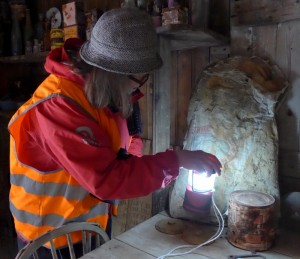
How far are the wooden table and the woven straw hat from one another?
0.52 metres

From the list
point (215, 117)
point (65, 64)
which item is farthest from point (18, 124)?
point (215, 117)

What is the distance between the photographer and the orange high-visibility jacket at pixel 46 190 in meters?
0.90

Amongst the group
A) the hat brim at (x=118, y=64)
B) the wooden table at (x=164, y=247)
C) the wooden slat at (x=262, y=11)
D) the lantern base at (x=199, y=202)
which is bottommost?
the wooden table at (x=164, y=247)

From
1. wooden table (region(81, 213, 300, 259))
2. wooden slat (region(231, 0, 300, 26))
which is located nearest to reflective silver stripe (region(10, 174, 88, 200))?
wooden table (region(81, 213, 300, 259))

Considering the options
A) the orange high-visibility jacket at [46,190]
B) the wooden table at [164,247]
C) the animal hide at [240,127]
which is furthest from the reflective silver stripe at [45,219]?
the animal hide at [240,127]

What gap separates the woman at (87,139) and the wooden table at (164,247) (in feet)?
0.37

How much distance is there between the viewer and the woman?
0.81 metres

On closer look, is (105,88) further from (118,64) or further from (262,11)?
(262,11)

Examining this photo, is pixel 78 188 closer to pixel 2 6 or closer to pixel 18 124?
pixel 18 124

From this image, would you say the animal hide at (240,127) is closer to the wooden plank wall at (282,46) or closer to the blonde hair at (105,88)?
the wooden plank wall at (282,46)

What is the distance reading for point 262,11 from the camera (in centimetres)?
114

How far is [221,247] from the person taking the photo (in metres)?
0.98

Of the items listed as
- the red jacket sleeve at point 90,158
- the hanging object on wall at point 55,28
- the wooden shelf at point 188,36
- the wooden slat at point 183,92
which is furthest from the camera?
the hanging object on wall at point 55,28

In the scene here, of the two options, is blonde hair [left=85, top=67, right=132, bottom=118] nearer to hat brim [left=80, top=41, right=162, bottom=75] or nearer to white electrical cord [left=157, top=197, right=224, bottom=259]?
hat brim [left=80, top=41, right=162, bottom=75]
